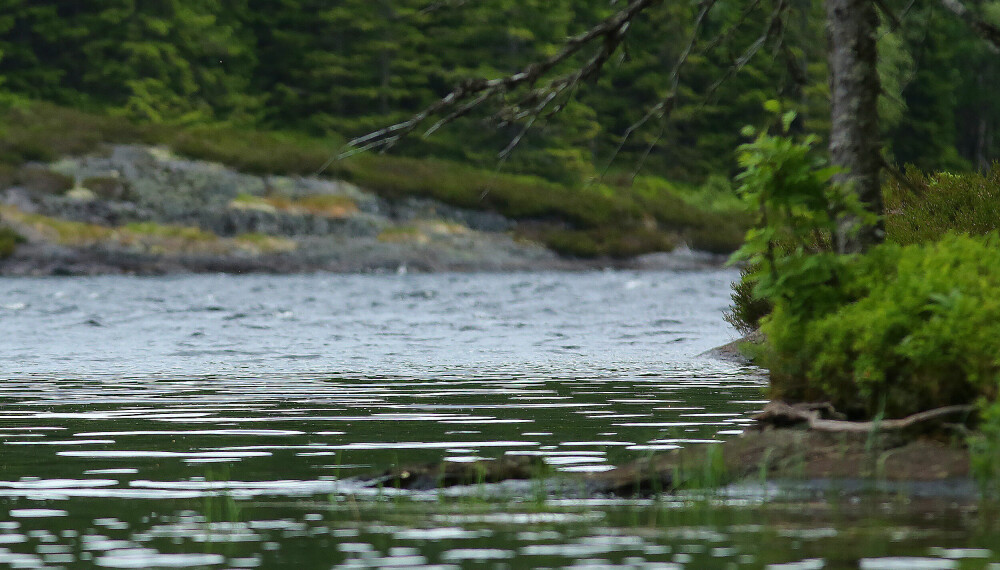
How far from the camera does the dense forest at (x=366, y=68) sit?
205 feet

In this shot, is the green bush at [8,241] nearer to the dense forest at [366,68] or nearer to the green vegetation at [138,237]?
the green vegetation at [138,237]

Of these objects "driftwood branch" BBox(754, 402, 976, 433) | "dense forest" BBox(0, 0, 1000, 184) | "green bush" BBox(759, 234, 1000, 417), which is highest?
"dense forest" BBox(0, 0, 1000, 184)

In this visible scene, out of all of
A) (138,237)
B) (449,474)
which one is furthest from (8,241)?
(449,474)

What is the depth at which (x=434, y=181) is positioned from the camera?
54656 millimetres

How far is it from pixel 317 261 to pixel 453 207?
6648 mm

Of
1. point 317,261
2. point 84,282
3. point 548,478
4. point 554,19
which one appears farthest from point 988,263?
point 554,19

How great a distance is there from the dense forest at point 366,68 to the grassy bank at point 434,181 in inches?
182

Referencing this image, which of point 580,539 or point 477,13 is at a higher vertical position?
point 477,13

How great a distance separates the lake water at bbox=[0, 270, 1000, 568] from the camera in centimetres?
665

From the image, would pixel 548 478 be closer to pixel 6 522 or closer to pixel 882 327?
pixel 882 327

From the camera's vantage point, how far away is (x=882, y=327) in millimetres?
9219

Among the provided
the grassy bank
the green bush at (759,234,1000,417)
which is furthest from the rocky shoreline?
the green bush at (759,234,1000,417)

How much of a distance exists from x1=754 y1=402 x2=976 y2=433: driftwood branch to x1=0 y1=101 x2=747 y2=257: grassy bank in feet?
130

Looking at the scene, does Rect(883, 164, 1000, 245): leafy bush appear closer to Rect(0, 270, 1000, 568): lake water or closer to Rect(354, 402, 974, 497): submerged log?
Rect(0, 270, 1000, 568): lake water
